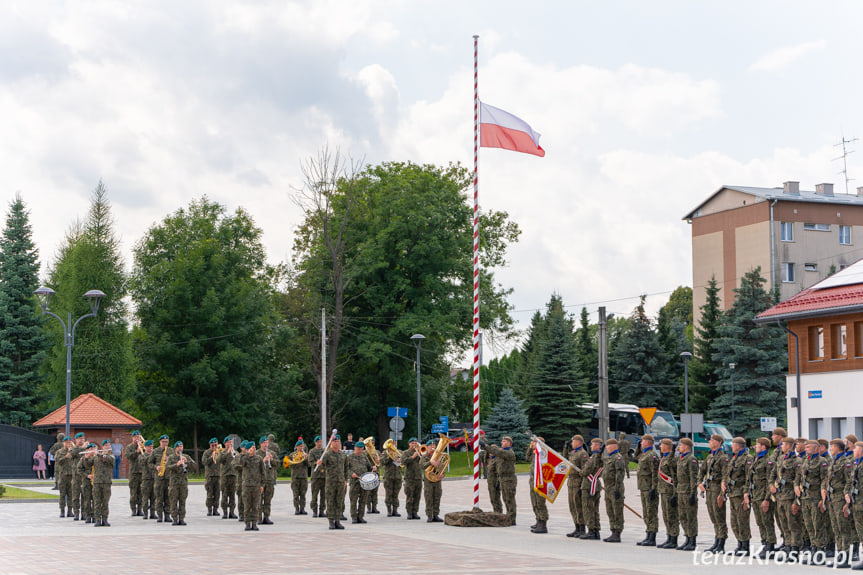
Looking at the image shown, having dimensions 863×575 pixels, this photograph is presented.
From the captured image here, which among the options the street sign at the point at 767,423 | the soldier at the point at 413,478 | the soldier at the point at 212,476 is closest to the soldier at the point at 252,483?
the soldier at the point at 212,476

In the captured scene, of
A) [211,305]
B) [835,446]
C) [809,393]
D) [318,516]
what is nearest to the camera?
[835,446]

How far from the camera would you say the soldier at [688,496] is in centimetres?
1719

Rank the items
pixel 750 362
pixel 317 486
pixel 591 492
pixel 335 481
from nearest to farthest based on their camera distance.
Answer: pixel 591 492
pixel 335 481
pixel 317 486
pixel 750 362

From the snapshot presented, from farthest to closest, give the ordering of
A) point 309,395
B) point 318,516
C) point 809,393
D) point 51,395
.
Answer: point 309,395 < point 51,395 < point 809,393 < point 318,516

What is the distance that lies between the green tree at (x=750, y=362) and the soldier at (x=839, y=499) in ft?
144

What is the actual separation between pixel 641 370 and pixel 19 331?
3793 centimetres

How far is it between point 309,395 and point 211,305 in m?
9.94

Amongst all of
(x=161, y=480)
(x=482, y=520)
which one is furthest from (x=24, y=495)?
(x=482, y=520)

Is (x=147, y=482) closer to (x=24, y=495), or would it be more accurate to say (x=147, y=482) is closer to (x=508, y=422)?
(x=24, y=495)

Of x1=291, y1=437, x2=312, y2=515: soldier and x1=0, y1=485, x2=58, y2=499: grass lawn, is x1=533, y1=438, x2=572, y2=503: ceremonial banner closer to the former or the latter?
x1=291, y1=437, x2=312, y2=515: soldier

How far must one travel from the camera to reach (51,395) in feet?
187

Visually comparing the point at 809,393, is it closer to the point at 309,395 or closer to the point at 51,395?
the point at 309,395

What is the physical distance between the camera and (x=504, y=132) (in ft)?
75.8

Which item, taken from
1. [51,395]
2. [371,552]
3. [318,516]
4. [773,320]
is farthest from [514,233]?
[371,552]
